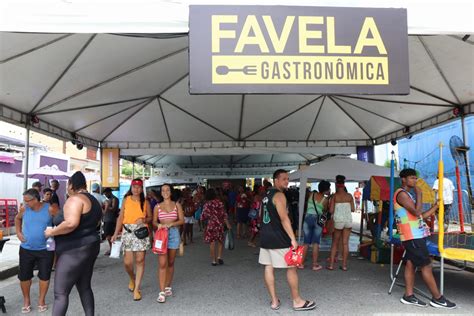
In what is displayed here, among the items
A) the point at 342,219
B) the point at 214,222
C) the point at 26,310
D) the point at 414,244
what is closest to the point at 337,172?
the point at 342,219

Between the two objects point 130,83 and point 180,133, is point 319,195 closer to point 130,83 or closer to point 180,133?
point 130,83

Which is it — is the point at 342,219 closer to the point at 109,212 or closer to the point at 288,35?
the point at 288,35

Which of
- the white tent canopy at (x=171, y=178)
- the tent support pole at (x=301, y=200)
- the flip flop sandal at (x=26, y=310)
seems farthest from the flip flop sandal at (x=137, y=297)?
the white tent canopy at (x=171, y=178)

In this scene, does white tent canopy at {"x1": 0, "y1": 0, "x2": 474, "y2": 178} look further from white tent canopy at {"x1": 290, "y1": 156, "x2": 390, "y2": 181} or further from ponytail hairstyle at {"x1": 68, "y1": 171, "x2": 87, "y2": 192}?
white tent canopy at {"x1": 290, "y1": 156, "x2": 390, "y2": 181}

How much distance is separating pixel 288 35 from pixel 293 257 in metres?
2.47

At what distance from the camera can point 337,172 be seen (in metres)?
8.03

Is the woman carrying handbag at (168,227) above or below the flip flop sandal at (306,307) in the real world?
above

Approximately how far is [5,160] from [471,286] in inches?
693

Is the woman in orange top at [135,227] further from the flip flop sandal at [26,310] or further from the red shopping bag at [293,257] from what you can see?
the red shopping bag at [293,257]

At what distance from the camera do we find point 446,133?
14.7 m

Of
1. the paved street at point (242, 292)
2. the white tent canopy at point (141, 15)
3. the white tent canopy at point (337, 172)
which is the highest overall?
the white tent canopy at point (141, 15)

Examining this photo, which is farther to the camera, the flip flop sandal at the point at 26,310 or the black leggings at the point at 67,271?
the flip flop sandal at the point at 26,310

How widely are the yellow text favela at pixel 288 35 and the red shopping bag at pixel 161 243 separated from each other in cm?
261

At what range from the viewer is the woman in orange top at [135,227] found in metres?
4.91
